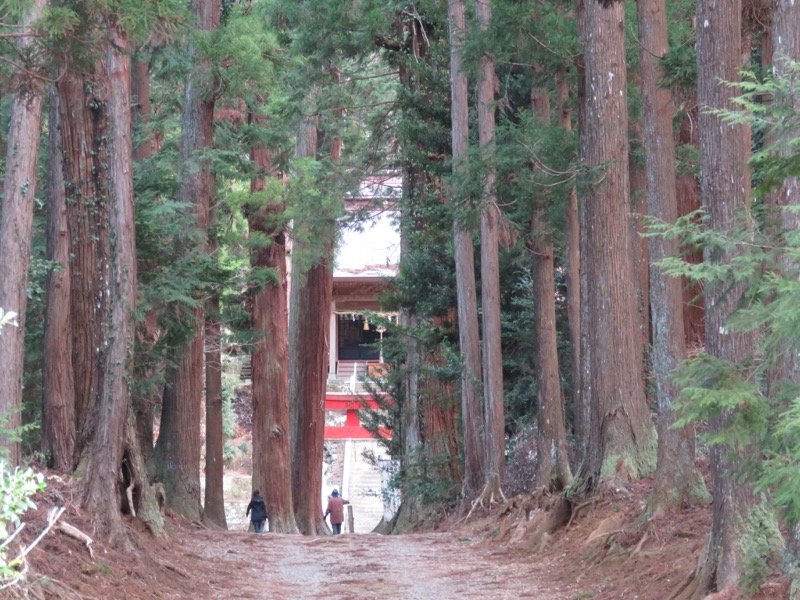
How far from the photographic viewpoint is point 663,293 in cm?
1160

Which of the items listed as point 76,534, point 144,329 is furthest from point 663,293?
point 144,329

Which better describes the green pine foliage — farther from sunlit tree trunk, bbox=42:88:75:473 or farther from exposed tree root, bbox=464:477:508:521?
exposed tree root, bbox=464:477:508:521

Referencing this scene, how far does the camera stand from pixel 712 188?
Result: 773cm

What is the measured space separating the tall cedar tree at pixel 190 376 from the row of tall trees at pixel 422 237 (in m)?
0.06

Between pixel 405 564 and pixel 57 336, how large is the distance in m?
5.77

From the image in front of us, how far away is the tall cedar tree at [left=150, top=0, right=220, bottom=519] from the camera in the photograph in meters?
18.0

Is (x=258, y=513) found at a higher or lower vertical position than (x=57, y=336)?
lower

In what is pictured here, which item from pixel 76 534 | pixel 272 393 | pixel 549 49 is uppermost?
pixel 549 49

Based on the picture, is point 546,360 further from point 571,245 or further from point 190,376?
point 190,376

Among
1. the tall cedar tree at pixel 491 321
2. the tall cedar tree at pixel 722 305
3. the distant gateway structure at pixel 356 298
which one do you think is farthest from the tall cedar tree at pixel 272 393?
the tall cedar tree at pixel 722 305

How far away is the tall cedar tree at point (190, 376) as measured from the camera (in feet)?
59.2

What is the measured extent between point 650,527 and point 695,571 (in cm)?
227

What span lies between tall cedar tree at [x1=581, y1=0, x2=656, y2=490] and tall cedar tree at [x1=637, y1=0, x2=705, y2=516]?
1.30 ft

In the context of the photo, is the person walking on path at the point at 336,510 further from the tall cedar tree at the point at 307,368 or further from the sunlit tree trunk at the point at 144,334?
the sunlit tree trunk at the point at 144,334
